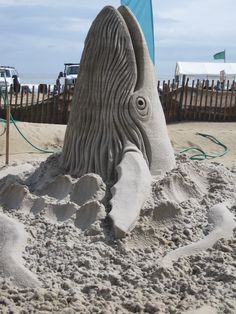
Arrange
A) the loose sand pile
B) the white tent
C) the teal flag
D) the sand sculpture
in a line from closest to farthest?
the loose sand pile
the sand sculpture
the teal flag
the white tent

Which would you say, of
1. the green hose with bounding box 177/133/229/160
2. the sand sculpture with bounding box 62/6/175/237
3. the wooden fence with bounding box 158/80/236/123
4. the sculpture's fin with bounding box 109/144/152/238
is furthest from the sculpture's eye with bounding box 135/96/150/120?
the wooden fence with bounding box 158/80/236/123

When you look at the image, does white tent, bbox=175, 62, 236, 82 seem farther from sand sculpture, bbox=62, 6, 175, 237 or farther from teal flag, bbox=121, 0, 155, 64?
sand sculpture, bbox=62, 6, 175, 237

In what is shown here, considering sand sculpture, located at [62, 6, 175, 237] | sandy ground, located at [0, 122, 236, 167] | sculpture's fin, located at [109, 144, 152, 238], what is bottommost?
sandy ground, located at [0, 122, 236, 167]

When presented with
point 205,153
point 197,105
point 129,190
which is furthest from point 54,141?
point 129,190

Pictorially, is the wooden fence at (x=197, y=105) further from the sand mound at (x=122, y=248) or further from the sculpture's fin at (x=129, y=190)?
the sculpture's fin at (x=129, y=190)

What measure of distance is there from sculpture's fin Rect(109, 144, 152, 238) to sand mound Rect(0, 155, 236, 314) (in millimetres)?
73

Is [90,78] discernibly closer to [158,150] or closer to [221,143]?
[158,150]

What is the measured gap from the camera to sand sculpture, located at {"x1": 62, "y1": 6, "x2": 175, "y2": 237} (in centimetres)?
454

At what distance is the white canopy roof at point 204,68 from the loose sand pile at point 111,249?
20055 mm

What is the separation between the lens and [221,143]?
10.5 meters

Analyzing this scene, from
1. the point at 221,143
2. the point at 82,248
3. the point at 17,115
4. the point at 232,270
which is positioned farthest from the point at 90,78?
the point at 17,115

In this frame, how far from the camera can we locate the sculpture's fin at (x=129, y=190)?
3852 millimetres

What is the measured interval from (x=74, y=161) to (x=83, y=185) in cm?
48

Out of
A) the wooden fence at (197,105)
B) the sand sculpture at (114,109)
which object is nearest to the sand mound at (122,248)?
the sand sculpture at (114,109)
